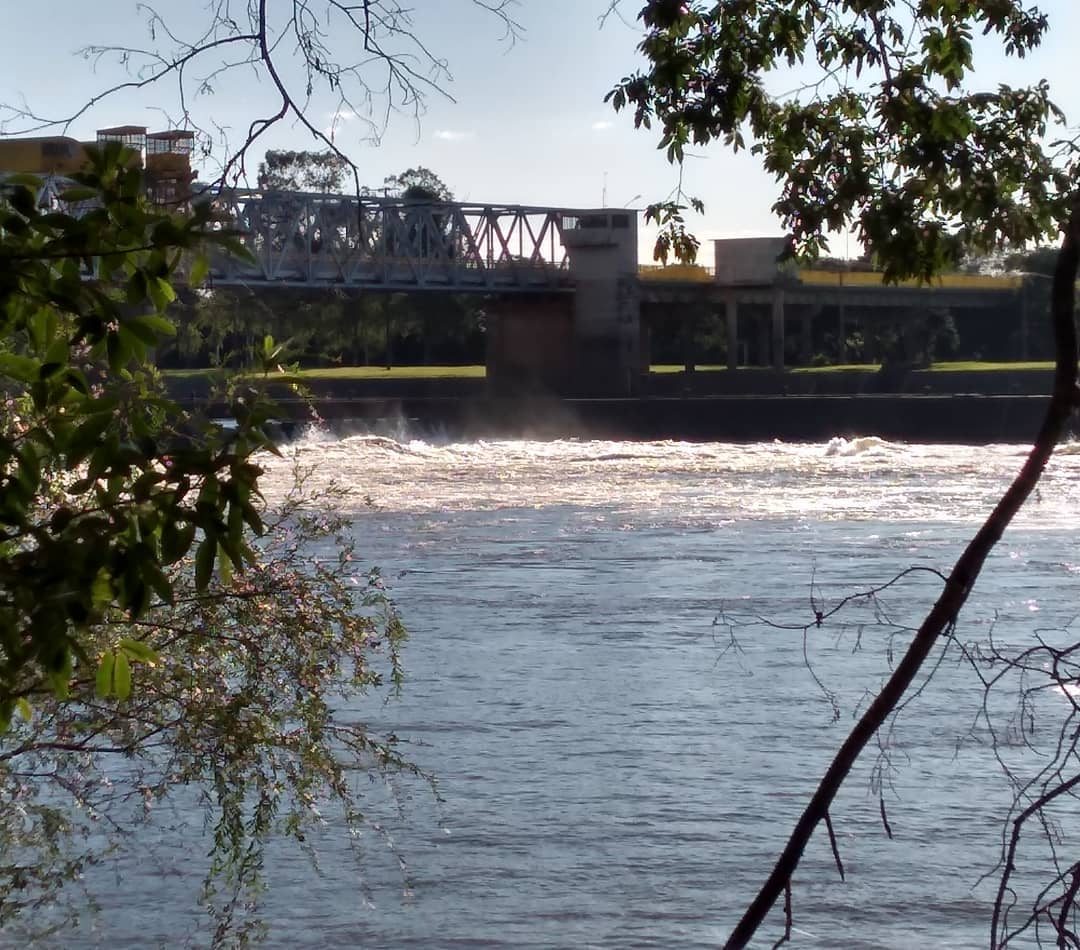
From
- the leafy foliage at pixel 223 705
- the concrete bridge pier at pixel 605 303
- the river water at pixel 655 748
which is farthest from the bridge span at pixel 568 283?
the leafy foliage at pixel 223 705

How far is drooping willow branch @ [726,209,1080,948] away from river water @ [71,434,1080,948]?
75 centimetres

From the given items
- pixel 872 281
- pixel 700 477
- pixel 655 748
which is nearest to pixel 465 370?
pixel 872 281

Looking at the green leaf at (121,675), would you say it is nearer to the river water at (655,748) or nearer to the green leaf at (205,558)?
the green leaf at (205,558)

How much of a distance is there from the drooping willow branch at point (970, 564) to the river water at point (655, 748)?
75 cm

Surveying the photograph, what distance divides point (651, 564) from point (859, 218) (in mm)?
16453

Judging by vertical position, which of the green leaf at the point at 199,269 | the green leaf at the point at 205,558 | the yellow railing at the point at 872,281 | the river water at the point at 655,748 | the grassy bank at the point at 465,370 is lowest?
the river water at the point at 655,748

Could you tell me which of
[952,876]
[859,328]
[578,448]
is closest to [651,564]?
[952,876]

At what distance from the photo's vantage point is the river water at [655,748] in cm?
784

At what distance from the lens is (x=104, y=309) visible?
258 cm

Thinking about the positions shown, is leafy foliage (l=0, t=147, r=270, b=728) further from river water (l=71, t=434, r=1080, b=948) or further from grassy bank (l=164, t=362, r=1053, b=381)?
grassy bank (l=164, t=362, r=1053, b=381)

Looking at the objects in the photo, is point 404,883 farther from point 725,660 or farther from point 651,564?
point 651,564

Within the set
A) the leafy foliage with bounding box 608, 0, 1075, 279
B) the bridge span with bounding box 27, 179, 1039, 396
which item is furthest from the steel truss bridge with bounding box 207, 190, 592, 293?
the leafy foliage with bounding box 608, 0, 1075, 279

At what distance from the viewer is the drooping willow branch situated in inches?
102

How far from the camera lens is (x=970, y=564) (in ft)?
9.20
